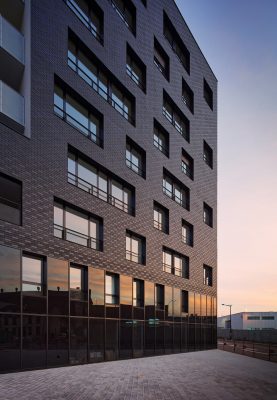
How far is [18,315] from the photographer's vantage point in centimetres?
1795

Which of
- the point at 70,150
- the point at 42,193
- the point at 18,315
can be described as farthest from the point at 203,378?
the point at 70,150

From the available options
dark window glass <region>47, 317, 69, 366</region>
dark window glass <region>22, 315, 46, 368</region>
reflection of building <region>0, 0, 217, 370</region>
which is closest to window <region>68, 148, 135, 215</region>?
reflection of building <region>0, 0, 217, 370</region>

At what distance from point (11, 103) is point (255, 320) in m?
124

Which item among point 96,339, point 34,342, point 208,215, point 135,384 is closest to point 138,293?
point 96,339

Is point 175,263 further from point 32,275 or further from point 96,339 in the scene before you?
point 32,275

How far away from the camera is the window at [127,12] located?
29.1 m

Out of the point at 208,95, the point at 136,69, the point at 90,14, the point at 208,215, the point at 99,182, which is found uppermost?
the point at 208,95

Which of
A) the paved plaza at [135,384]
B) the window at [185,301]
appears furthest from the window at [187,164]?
the paved plaza at [135,384]

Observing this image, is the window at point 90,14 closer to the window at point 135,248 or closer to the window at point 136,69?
the window at point 136,69

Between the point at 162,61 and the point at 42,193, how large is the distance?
20155mm

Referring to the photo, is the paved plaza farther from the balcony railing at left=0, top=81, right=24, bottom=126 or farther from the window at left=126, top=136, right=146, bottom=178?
the window at left=126, top=136, right=146, bottom=178

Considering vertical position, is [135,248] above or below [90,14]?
below

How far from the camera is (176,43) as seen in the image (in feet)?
130

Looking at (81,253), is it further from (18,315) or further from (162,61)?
(162,61)
